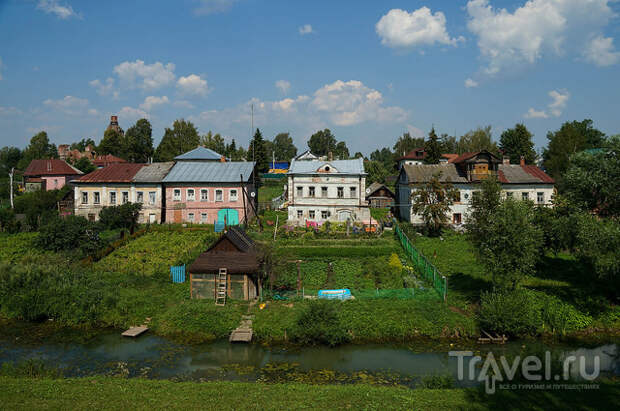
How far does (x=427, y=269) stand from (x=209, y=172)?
24809 millimetres

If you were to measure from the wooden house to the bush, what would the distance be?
30638 millimetres

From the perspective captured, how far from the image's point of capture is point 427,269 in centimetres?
2450

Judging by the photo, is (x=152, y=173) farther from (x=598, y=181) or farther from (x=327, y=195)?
(x=598, y=181)

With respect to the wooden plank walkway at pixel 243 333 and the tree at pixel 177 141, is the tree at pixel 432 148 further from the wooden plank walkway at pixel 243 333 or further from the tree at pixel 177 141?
the wooden plank walkway at pixel 243 333

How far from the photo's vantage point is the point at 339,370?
15.6 m

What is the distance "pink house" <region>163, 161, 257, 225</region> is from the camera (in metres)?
39.8

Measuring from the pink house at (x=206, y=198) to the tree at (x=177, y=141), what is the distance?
35.1 m

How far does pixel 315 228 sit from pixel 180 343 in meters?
21.4

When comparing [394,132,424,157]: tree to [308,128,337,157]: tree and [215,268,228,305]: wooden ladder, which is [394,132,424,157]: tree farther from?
[215,268,228,305]: wooden ladder

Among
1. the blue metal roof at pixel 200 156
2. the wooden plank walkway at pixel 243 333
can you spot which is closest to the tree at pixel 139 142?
the blue metal roof at pixel 200 156

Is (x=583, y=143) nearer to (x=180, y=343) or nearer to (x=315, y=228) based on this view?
(x=315, y=228)

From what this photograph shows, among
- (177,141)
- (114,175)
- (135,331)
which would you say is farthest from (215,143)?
(135,331)

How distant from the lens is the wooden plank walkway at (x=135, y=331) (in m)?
Answer: 18.5

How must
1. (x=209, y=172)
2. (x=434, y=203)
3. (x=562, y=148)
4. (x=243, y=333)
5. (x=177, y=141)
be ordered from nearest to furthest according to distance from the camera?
(x=243, y=333), (x=434, y=203), (x=209, y=172), (x=562, y=148), (x=177, y=141)
